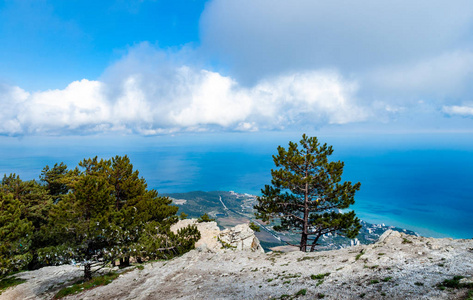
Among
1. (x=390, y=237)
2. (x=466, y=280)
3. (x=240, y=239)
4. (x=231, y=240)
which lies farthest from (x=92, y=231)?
(x=390, y=237)

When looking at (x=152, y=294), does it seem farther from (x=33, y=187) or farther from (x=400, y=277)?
(x=33, y=187)

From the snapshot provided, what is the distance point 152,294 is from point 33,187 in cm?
2896

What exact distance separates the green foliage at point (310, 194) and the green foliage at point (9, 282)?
24.8 metres

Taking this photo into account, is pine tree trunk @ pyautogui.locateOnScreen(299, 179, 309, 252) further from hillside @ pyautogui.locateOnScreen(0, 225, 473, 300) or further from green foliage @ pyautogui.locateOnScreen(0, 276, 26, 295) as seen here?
green foliage @ pyautogui.locateOnScreen(0, 276, 26, 295)

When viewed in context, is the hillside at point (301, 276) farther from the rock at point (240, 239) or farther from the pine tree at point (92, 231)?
the rock at point (240, 239)

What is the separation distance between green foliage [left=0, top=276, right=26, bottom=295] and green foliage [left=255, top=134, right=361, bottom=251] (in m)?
24.8

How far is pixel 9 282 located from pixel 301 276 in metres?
28.1

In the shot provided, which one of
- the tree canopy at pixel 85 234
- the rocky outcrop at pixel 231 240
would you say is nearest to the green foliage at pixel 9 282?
the tree canopy at pixel 85 234

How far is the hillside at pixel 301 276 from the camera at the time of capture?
964 cm

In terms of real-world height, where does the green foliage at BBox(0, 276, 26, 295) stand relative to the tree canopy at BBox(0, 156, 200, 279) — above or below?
below

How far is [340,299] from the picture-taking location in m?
9.20

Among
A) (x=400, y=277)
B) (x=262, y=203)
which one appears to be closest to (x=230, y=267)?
(x=262, y=203)

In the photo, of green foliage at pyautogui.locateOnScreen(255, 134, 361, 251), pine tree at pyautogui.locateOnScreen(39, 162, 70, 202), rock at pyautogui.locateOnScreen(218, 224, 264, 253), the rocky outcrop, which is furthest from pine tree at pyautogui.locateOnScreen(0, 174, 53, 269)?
green foliage at pyautogui.locateOnScreen(255, 134, 361, 251)

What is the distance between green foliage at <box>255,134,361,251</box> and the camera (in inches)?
829
